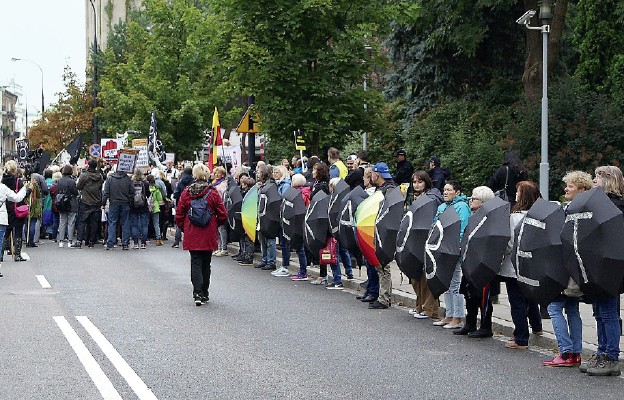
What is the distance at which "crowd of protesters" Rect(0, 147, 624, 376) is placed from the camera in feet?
33.8

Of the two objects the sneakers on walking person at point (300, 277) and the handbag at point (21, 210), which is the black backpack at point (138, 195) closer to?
the handbag at point (21, 210)

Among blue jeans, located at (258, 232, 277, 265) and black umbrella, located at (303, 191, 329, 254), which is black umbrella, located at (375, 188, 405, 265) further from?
blue jeans, located at (258, 232, 277, 265)

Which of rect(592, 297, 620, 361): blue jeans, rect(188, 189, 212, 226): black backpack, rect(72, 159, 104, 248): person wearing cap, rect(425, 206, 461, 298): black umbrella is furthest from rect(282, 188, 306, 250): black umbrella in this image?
rect(72, 159, 104, 248): person wearing cap

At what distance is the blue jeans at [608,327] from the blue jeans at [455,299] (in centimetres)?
279

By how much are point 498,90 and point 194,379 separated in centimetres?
3020

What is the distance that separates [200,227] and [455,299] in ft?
12.5

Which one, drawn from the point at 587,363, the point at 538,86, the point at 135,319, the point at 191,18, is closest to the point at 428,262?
the point at 587,363

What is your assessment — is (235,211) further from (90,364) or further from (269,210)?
(90,364)

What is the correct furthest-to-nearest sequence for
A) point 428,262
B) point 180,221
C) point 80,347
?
point 180,221 < point 428,262 < point 80,347

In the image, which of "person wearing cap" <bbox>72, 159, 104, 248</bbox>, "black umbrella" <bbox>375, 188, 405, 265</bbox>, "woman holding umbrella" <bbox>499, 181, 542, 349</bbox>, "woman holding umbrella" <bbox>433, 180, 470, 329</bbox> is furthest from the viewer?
"person wearing cap" <bbox>72, 159, 104, 248</bbox>

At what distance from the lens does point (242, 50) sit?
76.3ft

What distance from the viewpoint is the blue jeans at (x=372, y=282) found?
15047 mm

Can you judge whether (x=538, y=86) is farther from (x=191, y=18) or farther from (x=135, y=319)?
(x=135, y=319)

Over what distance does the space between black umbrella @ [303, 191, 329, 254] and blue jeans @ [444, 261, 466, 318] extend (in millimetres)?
4227
